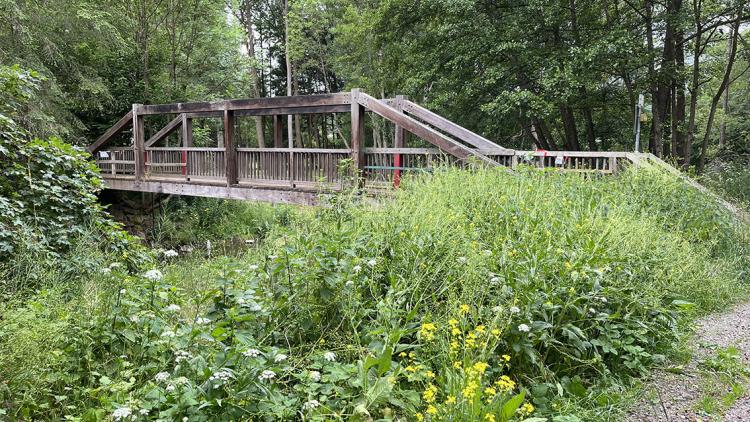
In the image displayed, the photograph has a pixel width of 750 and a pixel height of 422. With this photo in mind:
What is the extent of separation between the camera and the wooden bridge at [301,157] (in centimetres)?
749

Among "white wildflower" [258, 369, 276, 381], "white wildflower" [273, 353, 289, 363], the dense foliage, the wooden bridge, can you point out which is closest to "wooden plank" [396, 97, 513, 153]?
the wooden bridge

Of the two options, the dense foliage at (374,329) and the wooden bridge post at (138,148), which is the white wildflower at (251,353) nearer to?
the dense foliage at (374,329)

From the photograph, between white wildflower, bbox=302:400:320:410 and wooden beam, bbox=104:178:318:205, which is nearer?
white wildflower, bbox=302:400:320:410

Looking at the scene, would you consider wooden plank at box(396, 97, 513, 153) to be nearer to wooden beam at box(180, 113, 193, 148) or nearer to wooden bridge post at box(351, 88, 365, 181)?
wooden bridge post at box(351, 88, 365, 181)

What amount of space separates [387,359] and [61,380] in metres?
1.59

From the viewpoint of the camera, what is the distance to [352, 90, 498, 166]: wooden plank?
7277 mm

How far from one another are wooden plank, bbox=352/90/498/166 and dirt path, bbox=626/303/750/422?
393 cm

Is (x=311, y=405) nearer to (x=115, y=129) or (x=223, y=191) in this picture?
(x=223, y=191)

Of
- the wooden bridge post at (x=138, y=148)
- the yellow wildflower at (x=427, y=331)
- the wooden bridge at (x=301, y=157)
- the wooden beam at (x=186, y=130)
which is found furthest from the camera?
the wooden beam at (x=186, y=130)

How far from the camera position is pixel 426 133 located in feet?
25.3

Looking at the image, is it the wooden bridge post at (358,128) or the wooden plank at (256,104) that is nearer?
the wooden bridge post at (358,128)

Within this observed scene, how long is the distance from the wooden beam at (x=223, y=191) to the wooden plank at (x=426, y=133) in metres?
1.86

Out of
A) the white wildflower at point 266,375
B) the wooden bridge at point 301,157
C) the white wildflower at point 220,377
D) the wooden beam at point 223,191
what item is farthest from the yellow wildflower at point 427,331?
the wooden beam at point 223,191

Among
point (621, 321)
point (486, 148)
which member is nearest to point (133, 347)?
point (621, 321)
